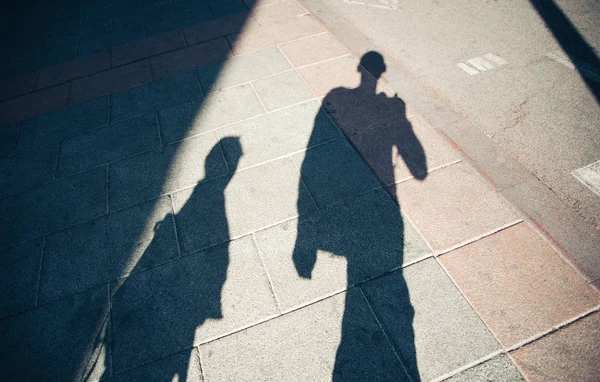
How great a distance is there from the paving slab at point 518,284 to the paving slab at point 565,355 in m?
0.09

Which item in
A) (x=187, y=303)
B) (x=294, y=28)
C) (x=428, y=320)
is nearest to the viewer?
(x=428, y=320)

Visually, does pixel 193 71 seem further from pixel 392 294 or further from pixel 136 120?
pixel 392 294

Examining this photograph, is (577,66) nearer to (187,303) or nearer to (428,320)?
(428,320)

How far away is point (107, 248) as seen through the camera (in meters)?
3.50

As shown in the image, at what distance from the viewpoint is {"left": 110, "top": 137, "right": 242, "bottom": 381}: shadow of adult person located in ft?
8.97

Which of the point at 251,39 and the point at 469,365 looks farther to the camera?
the point at 251,39

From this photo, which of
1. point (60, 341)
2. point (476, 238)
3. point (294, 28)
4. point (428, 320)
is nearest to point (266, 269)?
point (428, 320)

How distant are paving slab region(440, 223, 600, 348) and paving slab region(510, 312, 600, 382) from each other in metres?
0.09

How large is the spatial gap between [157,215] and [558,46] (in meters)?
7.40

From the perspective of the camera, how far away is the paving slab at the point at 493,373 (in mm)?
2471

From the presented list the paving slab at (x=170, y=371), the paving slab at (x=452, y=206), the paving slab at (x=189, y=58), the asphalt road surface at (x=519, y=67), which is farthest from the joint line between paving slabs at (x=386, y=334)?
the paving slab at (x=189, y=58)

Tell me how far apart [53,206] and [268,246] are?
9.89ft

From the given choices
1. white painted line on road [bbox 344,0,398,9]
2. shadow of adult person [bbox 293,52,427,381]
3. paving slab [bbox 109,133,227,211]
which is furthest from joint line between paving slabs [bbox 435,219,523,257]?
white painted line on road [bbox 344,0,398,9]

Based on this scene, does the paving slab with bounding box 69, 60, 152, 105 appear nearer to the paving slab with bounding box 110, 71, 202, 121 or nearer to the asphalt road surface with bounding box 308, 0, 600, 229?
the paving slab with bounding box 110, 71, 202, 121
